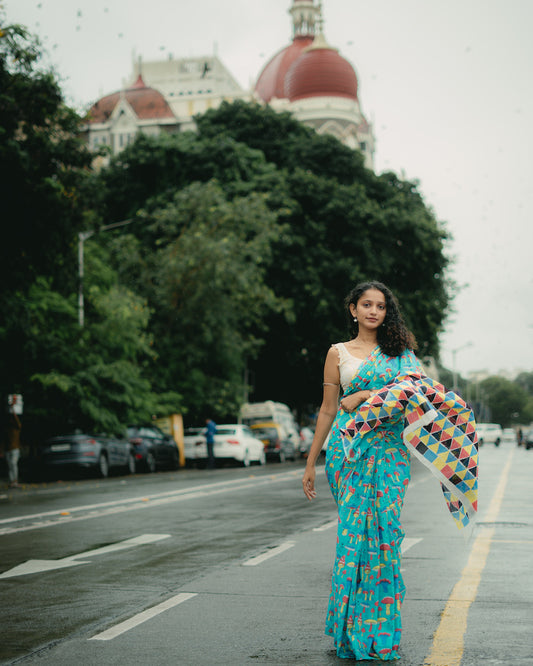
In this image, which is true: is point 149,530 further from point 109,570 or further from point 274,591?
point 274,591

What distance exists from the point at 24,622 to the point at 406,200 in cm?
3858

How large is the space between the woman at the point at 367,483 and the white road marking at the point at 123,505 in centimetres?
657

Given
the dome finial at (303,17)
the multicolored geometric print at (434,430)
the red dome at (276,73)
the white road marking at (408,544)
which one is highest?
the dome finial at (303,17)

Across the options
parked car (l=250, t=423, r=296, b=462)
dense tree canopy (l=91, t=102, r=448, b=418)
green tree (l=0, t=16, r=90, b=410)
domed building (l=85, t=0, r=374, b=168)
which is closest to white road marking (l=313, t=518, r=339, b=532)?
green tree (l=0, t=16, r=90, b=410)

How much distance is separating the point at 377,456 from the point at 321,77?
76.4m

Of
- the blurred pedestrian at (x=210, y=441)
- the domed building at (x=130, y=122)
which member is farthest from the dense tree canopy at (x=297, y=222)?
the domed building at (x=130, y=122)

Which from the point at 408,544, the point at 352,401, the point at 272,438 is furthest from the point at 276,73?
the point at 352,401

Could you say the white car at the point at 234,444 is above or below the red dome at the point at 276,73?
below

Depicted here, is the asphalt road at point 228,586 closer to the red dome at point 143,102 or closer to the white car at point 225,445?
the white car at point 225,445

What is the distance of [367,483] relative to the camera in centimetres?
543

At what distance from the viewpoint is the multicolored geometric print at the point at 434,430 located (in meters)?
5.42

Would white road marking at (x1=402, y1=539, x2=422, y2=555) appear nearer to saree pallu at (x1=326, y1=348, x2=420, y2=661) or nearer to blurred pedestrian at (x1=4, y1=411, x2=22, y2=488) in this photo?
saree pallu at (x1=326, y1=348, x2=420, y2=661)

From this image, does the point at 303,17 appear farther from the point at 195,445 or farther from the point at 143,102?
the point at 195,445

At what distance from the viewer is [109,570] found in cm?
837
